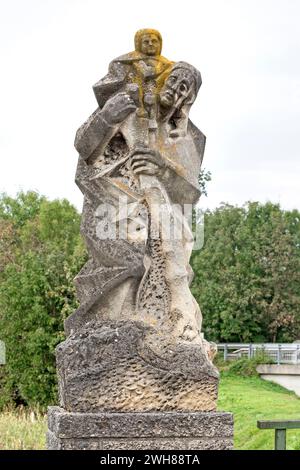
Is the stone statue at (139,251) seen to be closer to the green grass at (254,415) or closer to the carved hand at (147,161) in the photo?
the carved hand at (147,161)

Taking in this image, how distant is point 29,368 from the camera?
18.4m

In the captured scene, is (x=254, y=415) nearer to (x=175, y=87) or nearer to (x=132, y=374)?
(x=132, y=374)

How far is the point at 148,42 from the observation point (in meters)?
8.25

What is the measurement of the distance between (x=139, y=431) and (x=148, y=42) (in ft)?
10.6

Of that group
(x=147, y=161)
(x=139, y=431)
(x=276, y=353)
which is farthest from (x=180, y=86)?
(x=276, y=353)

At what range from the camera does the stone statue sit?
752cm

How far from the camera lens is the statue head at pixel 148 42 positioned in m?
8.25

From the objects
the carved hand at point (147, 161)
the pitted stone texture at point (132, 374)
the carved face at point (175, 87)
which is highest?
the carved face at point (175, 87)

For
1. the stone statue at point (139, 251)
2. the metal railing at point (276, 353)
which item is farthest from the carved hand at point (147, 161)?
the metal railing at point (276, 353)

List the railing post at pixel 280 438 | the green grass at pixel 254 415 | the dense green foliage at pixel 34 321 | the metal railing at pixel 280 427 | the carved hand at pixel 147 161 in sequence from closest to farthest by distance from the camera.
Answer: the carved hand at pixel 147 161
the metal railing at pixel 280 427
the railing post at pixel 280 438
the green grass at pixel 254 415
the dense green foliage at pixel 34 321

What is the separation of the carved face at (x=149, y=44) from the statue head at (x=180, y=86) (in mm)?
240

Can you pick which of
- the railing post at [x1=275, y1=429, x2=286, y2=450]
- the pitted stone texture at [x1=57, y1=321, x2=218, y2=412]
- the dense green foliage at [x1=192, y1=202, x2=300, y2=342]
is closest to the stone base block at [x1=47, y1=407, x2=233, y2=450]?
the pitted stone texture at [x1=57, y1=321, x2=218, y2=412]

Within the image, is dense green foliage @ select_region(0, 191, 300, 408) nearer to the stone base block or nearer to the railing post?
the railing post
